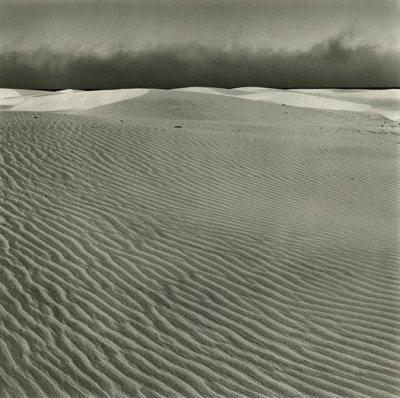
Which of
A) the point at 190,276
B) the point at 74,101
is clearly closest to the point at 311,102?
the point at 74,101

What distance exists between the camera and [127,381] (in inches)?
156

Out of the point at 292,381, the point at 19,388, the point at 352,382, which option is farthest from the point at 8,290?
the point at 352,382

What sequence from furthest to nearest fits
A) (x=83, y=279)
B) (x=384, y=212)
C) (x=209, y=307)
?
1. (x=384, y=212)
2. (x=83, y=279)
3. (x=209, y=307)

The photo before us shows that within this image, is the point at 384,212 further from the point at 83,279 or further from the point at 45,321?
the point at 45,321

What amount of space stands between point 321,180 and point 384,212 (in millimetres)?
2145

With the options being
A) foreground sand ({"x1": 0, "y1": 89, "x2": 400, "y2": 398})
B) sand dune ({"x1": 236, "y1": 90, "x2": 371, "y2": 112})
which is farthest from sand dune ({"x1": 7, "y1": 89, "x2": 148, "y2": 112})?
foreground sand ({"x1": 0, "y1": 89, "x2": 400, "y2": 398})

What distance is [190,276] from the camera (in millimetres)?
5738

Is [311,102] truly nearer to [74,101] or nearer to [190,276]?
[74,101]

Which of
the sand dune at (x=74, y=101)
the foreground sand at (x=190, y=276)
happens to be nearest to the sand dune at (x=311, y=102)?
the sand dune at (x=74, y=101)

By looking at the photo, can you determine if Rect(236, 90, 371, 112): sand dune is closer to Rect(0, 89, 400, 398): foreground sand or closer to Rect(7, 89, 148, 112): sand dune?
Rect(7, 89, 148, 112): sand dune

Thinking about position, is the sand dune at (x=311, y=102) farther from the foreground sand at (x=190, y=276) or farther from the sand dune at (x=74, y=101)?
the foreground sand at (x=190, y=276)

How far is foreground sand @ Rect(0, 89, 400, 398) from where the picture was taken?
4090 millimetres

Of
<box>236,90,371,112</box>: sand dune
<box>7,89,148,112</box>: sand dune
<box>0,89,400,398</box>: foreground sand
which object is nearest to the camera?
<box>0,89,400,398</box>: foreground sand

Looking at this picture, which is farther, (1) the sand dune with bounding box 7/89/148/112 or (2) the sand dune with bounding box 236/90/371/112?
(2) the sand dune with bounding box 236/90/371/112
